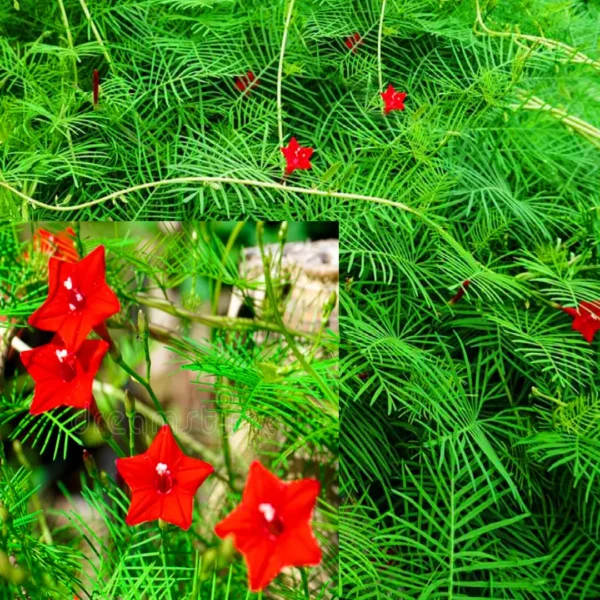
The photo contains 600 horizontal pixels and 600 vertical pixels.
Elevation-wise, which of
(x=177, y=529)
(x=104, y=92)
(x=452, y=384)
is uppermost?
(x=104, y=92)

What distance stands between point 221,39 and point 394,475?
23.9 inches

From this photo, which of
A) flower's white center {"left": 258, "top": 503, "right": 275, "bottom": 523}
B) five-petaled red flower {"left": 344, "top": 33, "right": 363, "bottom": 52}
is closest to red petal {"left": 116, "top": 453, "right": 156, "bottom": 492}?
flower's white center {"left": 258, "top": 503, "right": 275, "bottom": 523}

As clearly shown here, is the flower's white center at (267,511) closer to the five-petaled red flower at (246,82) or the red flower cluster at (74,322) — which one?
the red flower cluster at (74,322)

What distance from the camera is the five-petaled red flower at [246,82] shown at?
2.87ft

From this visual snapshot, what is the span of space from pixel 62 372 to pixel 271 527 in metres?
0.25

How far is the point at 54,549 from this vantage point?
60cm

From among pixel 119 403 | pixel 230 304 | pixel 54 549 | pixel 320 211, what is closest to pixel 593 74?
pixel 320 211

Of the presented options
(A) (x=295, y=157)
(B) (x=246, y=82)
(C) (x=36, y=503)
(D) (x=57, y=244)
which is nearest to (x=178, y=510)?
(C) (x=36, y=503)

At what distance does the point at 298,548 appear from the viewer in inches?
20.2

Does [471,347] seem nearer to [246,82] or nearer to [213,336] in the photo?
[213,336]

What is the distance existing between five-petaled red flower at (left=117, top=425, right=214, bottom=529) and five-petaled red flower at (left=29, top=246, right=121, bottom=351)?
0.40 feet

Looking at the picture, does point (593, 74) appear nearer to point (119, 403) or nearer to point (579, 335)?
point (579, 335)

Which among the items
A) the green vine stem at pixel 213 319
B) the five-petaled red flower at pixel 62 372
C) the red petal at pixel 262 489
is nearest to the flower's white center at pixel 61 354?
the five-petaled red flower at pixel 62 372

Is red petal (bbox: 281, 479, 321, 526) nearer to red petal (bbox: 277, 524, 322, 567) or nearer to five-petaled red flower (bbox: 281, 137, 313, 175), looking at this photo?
→ red petal (bbox: 277, 524, 322, 567)
